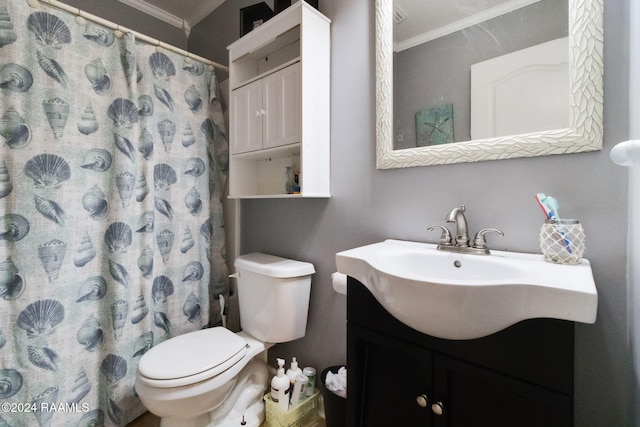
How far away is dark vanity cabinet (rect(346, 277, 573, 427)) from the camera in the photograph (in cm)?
54

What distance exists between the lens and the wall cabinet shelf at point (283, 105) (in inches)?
48.2

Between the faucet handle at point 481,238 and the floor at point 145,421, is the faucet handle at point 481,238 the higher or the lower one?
the higher one

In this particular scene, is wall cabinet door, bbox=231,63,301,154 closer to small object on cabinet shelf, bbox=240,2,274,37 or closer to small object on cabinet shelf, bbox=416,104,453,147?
small object on cabinet shelf, bbox=240,2,274,37

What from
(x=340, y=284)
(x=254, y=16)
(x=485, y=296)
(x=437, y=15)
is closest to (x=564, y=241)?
(x=485, y=296)

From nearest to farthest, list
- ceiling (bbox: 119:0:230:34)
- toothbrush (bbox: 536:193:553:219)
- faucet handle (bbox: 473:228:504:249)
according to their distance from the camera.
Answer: toothbrush (bbox: 536:193:553:219)
faucet handle (bbox: 473:228:504:249)
ceiling (bbox: 119:0:230:34)

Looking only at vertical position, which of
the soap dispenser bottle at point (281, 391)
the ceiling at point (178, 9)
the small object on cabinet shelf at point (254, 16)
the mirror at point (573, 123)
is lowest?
the soap dispenser bottle at point (281, 391)

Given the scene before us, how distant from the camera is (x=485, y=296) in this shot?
53 cm

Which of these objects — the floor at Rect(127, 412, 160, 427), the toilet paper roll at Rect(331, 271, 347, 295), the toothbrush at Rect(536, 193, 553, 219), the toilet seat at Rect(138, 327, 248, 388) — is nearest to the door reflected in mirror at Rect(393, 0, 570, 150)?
the toothbrush at Rect(536, 193, 553, 219)

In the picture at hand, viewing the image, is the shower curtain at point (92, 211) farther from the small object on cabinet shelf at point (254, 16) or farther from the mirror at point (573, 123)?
the mirror at point (573, 123)

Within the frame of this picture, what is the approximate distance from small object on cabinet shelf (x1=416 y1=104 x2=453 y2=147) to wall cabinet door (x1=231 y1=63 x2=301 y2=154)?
51 cm

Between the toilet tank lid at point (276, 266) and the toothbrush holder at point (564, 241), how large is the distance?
908mm

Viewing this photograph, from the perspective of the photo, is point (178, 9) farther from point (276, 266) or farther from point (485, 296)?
point (485, 296)

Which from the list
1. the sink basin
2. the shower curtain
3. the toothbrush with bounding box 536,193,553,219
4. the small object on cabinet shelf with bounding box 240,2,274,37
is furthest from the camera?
the small object on cabinet shelf with bounding box 240,2,274,37

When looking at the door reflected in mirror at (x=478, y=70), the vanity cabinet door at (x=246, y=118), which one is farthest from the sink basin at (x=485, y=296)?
the vanity cabinet door at (x=246, y=118)
